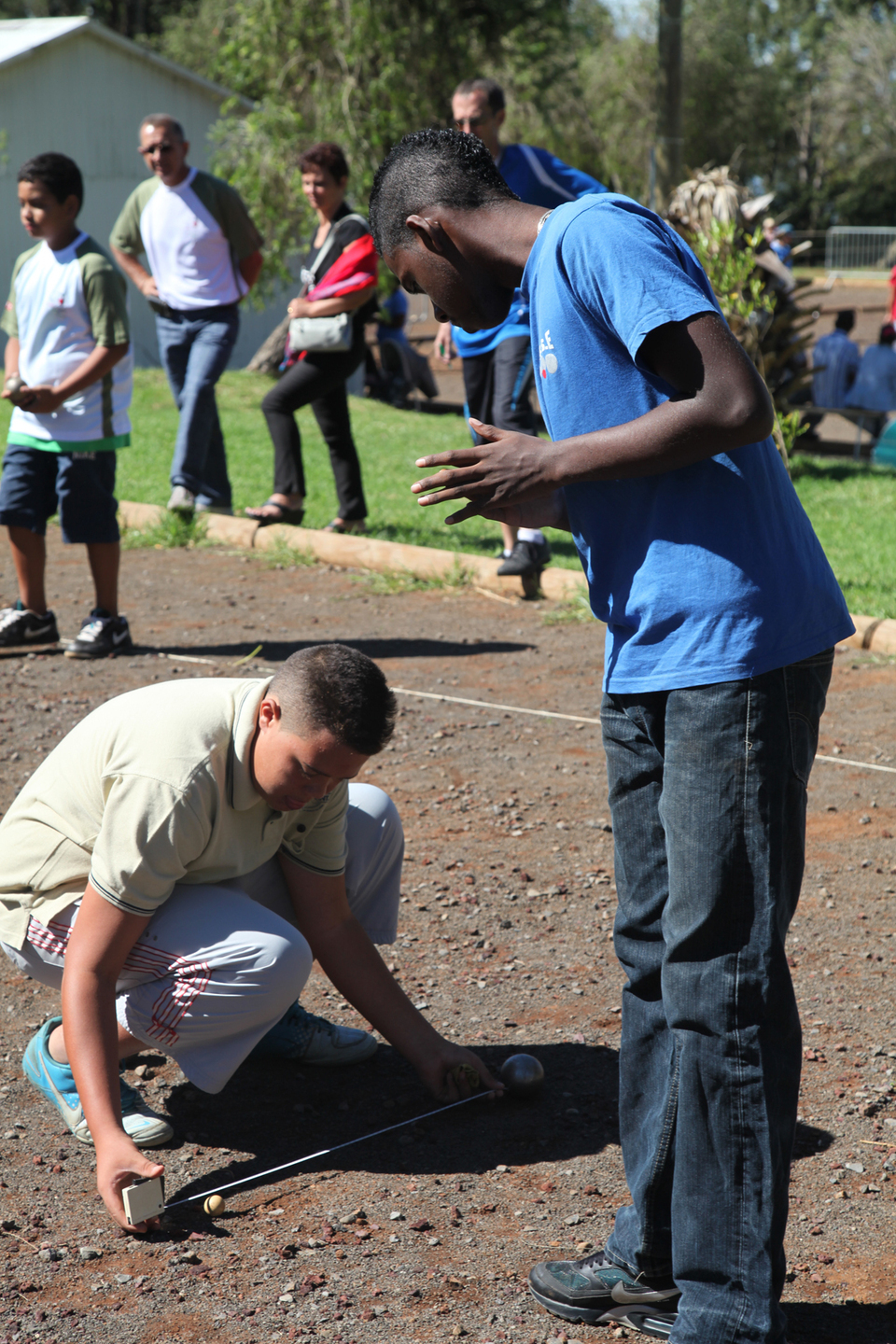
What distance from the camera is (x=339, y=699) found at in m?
2.54

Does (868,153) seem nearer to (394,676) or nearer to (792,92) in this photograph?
(792,92)

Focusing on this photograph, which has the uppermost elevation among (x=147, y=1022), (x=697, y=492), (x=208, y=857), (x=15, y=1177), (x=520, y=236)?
(x=520, y=236)

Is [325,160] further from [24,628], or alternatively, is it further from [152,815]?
[152,815]

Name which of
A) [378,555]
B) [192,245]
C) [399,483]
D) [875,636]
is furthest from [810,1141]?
[399,483]

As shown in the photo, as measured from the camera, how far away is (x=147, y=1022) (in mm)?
2822

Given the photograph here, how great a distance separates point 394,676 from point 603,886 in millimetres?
2127

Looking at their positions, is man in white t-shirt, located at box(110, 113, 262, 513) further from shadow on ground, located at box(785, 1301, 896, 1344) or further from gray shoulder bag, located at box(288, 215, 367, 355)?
shadow on ground, located at box(785, 1301, 896, 1344)

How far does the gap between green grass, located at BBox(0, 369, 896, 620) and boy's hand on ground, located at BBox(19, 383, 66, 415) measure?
7.85 feet

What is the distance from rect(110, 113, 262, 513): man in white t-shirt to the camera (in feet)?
25.8

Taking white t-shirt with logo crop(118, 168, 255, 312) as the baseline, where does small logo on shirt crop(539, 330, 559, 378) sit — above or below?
below

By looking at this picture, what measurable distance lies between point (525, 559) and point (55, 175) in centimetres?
288

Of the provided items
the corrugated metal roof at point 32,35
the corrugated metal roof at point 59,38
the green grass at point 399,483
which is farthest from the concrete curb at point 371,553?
the corrugated metal roof at point 32,35

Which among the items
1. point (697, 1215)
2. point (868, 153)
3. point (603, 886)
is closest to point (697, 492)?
point (697, 1215)

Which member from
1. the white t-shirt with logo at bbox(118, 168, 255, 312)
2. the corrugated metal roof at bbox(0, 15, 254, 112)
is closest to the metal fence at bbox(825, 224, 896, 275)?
the corrugated metal roof at bbox(0, 15, 254, 112)
